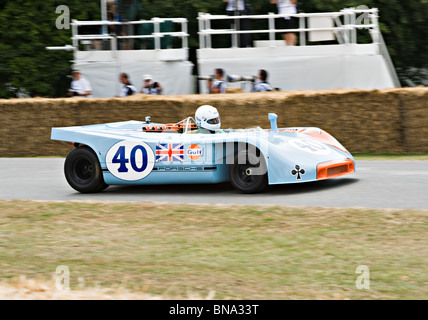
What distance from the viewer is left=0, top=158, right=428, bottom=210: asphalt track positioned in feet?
26.8

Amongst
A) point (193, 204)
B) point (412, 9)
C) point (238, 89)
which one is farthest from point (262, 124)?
point (412, 9)

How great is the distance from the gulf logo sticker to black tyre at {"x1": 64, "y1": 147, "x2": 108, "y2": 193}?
124cm

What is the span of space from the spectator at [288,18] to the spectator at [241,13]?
1.88 ft

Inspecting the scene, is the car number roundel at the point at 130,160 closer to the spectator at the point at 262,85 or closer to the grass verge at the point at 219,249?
the grass verge at the point at 219,249

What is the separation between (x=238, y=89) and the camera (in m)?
14.2

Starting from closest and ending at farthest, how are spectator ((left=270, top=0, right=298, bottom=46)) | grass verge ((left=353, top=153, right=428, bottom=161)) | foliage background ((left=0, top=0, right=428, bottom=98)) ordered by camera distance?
grass verge ((left=353, top=153, right=428, bottom=161))
spectator ((left=270, top=0, right=298, bottom=46))
foliage background ((left=0, top=0, right=428, bottom=98))

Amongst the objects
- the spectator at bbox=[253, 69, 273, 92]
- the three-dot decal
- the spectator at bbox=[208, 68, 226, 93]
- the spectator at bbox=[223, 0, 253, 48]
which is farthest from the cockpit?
the spectator at bbox=[223, 0, 253, 48]

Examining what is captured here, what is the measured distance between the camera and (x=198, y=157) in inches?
351

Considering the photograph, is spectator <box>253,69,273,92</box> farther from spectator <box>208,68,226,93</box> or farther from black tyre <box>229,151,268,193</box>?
black tyre <box>229,151,268,193</box>

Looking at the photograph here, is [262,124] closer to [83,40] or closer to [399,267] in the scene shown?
[83,40]

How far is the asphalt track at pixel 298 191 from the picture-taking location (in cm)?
817

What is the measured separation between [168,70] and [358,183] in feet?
26.5

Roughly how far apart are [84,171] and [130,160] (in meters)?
0.75

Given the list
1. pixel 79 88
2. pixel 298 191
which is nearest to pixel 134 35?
pixel 79 88
